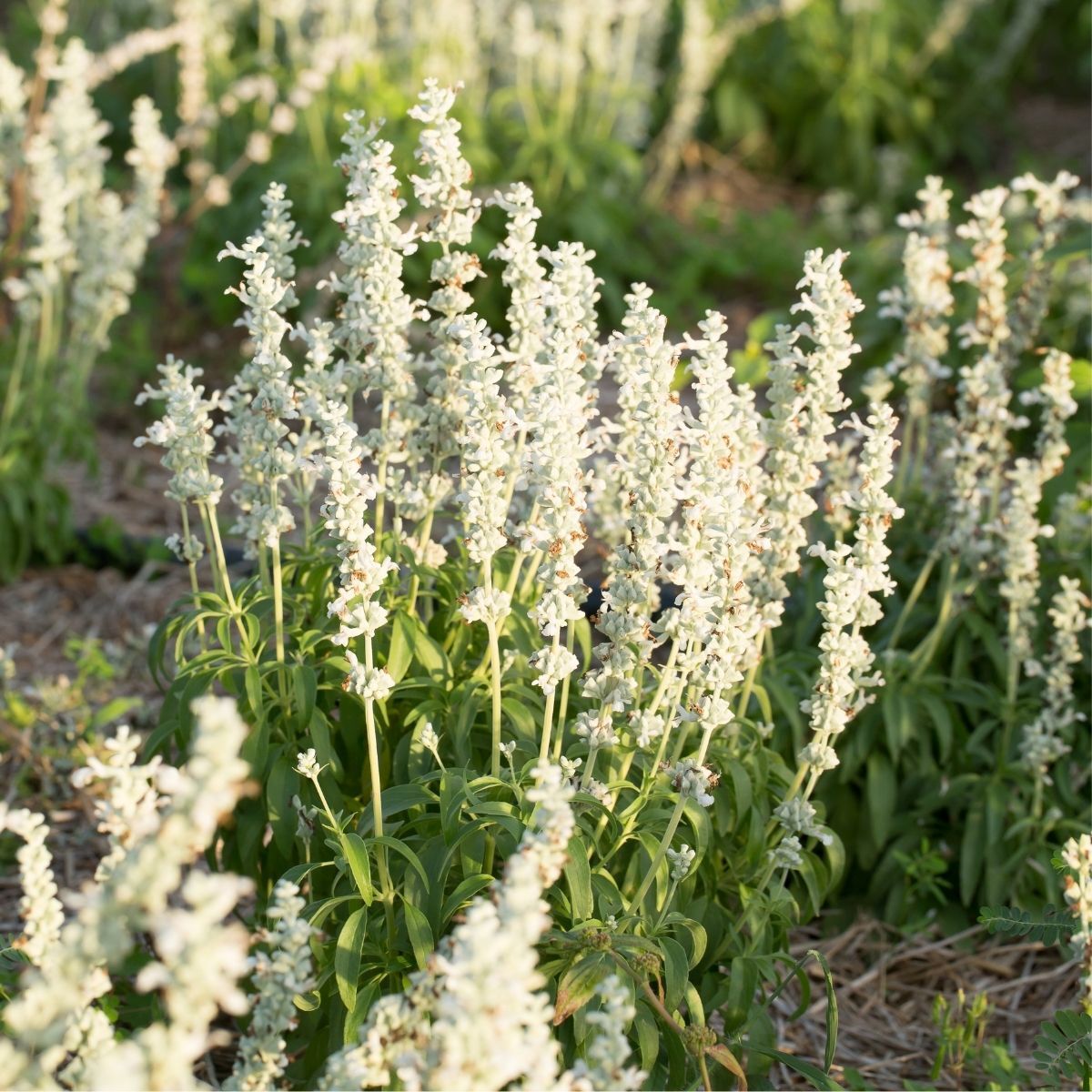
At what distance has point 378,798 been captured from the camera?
9.55ft

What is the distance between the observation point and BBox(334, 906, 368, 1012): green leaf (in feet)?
9.18

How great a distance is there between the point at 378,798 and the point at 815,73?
372 inches

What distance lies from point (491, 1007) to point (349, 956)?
0.95 m

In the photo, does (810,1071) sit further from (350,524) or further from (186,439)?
(186,439)

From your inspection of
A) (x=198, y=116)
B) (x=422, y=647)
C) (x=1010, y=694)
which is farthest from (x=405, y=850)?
(x=198, y=116)

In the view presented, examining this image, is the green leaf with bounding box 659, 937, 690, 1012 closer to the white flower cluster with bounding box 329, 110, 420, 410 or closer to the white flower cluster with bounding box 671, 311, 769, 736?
the white flower cluster with bounding box 671, 311, 769, 736

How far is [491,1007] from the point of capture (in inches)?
76.4

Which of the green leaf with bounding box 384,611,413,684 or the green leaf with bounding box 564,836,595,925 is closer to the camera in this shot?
the green leaf with bounding box 564,836,595,925

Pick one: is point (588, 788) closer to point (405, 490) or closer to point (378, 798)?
point (378, 798)

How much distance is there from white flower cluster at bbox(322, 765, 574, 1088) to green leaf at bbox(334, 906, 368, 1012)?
0.53m

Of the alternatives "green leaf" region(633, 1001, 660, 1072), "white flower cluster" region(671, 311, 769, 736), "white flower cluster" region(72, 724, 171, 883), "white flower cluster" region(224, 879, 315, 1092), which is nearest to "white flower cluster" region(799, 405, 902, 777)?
"white flower cluster" region(671, 311, 769, 736)

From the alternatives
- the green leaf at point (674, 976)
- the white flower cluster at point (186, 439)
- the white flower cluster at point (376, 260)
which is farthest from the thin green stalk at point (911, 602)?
the white flower cluster at point (186, 439)

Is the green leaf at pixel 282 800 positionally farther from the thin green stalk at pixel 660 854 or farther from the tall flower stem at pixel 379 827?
the thin green stalk at pixel 660 854

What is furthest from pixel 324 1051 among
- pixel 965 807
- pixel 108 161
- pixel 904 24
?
pixel 904 24
